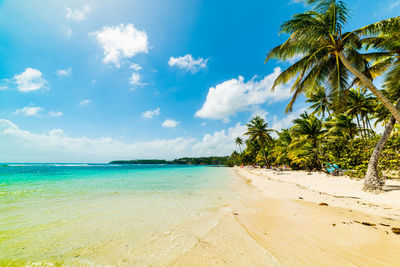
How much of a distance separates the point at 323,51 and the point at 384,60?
3.23 m

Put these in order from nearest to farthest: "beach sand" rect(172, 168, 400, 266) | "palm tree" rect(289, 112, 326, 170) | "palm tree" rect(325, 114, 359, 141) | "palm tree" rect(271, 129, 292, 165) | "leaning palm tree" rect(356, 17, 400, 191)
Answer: "beach sand" rect(172, 168, 400, 266) → "leaning palm tree" rect(356, 17, 400, 191) → "palm tree" rect(325, 114, 359, 141) → "palm tree" rect(289, 112, 326, 170) → "palm tree" rect(271, 129, 292, 165)

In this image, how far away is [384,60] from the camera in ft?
24.1

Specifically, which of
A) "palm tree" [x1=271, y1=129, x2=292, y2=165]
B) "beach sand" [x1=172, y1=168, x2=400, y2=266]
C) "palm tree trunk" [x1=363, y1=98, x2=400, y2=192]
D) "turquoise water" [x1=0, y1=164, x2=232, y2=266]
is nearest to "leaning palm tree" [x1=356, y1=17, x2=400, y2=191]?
"palm tree trunk" [x1=363, y1=98, x2=400, y2=192]

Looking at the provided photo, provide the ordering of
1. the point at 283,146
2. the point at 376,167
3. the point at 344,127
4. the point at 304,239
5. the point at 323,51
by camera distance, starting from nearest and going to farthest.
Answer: the point at 304,239, the point at 376,167, the point at 323,51, the point at 344,127, the point at 283,146

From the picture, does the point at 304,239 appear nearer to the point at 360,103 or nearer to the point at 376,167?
the point at 376,167

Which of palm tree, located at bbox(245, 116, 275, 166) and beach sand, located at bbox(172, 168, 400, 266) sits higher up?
palm tree, located at bbox(245, 116, 275, 166)

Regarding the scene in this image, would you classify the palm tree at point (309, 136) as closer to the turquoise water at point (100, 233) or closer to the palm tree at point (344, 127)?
the palm tree at point (344, 127)

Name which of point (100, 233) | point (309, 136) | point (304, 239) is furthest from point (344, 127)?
point (100, 233)

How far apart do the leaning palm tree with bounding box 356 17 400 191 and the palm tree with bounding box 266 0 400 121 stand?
27 centimetres

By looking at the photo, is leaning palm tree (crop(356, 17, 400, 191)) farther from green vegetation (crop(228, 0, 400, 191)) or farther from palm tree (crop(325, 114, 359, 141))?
palm tree (crop(325, 114, 359, 141))

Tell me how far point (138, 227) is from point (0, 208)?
6.27 m

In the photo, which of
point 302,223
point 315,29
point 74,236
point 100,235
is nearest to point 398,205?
point 302,223

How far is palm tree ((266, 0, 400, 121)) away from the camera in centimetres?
636

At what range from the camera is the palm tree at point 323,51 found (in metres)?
6.36
